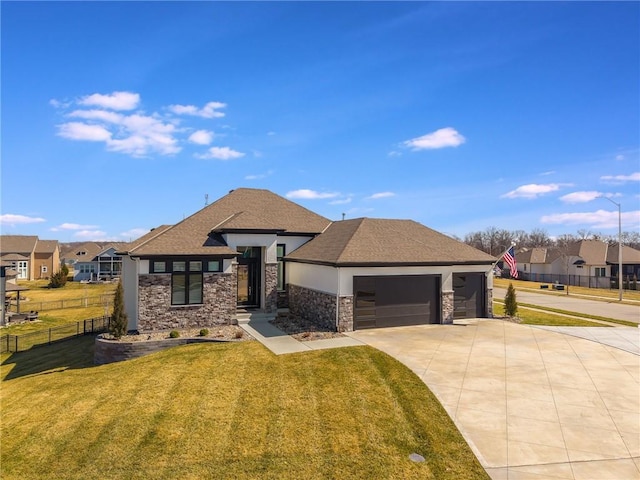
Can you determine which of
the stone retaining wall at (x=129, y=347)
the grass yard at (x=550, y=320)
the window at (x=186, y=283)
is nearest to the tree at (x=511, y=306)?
the grass yard at (x=550, y=320)

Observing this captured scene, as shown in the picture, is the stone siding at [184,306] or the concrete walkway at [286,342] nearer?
the concrete walkway at [286,342]

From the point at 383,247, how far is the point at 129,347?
1250cm

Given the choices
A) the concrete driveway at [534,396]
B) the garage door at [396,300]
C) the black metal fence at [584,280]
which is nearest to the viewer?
the concrete driveway at [534,396]

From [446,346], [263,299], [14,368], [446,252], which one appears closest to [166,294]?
[263,299]

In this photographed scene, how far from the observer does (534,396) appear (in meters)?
11.2

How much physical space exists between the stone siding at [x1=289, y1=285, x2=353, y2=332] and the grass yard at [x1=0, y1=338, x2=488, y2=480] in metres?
3.47

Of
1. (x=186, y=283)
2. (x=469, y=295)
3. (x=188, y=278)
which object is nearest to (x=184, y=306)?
(x=186, y=283)

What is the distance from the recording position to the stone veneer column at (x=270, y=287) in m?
21.7

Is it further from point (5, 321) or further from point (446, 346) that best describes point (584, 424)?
point (5, 321)

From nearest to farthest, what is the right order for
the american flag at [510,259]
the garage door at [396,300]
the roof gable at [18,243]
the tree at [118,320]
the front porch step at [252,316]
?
the tree at [118,320] < the garage door at [396,300] < the front porch step at [252,316] < the american flag at [510,259] < the roof gable at [18,243]

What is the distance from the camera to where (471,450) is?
8.63 meters

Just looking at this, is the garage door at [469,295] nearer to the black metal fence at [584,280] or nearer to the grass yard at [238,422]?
the grass yard at [238,422]

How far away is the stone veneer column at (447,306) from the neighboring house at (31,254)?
72710 mm

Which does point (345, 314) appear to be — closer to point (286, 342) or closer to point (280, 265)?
point (286, 342)
